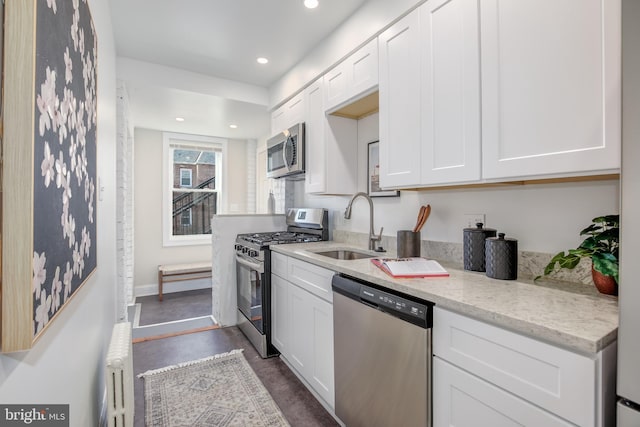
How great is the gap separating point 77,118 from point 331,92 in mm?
1766

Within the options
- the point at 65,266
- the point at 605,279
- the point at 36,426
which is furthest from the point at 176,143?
the point at 605,279

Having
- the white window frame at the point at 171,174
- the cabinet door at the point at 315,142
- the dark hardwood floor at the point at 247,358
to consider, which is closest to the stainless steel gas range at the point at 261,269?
the dark hardwood floor at the point at 247,358

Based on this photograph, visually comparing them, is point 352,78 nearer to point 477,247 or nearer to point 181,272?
point 477,247

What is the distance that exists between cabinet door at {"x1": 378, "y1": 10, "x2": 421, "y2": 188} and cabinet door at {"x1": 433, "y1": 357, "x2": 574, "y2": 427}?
0.97 meters

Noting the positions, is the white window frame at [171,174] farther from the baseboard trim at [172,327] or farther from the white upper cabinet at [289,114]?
the white upper cabinet at [289,114]

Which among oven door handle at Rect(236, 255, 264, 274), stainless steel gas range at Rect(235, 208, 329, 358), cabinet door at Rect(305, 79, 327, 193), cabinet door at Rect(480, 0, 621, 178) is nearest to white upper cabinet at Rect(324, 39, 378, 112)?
cabinet door at Rect(305, 79, 327, 193)

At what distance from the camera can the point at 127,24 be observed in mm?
2393

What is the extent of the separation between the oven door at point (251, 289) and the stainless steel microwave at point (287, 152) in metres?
0.91

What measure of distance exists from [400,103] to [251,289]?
6.49 ft

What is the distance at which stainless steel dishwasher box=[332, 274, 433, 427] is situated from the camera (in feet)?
3.92

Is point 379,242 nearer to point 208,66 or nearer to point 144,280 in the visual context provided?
point 208,66

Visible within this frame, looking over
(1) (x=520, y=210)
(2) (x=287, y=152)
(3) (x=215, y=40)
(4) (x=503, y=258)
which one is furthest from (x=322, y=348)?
(3) (x=215, y=40)

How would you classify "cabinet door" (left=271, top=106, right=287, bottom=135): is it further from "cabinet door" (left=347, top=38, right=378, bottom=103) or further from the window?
the window

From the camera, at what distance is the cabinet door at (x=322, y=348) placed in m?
1.79
